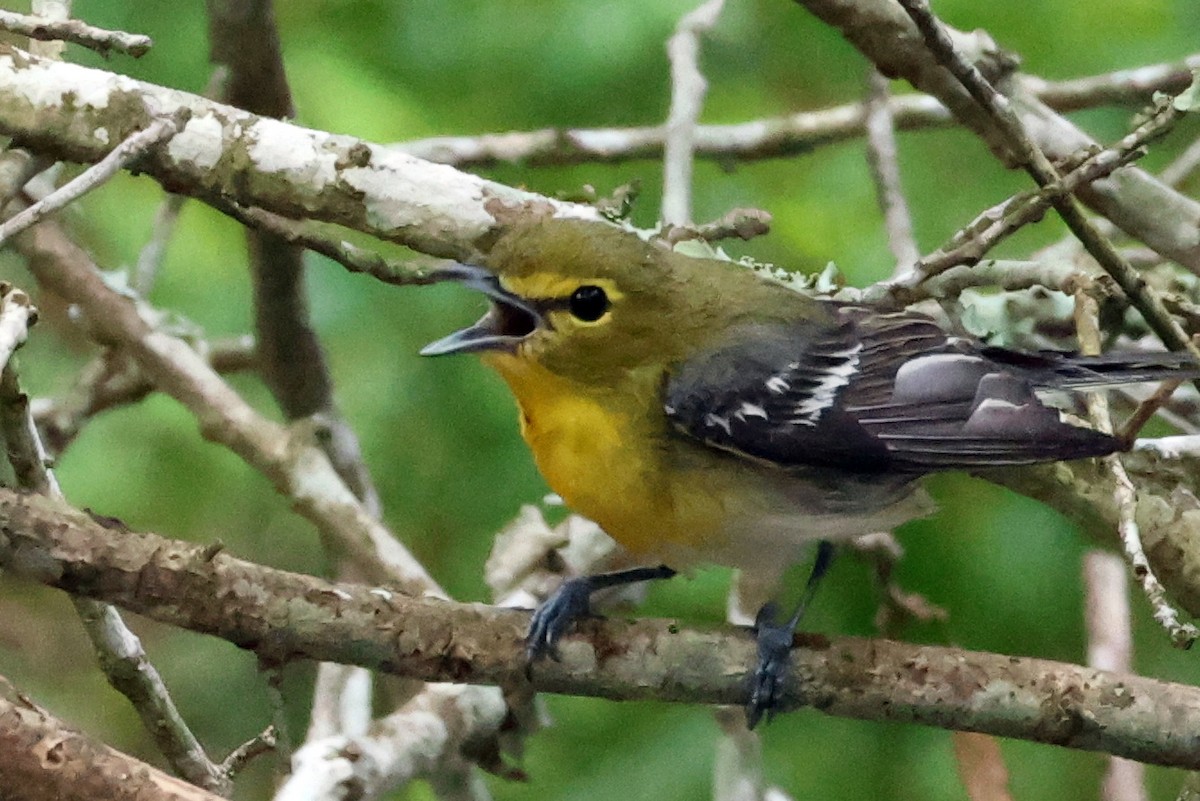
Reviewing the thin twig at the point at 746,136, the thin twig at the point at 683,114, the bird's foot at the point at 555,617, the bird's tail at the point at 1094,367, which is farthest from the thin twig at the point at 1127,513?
the thin twig at the point at 746,136

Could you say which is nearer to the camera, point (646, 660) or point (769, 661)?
point (646, 660)

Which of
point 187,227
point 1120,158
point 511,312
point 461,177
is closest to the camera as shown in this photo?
point 1120,158

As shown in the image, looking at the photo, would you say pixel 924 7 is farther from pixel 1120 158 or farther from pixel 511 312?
pixel 511 312

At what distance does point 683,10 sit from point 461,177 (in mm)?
1532

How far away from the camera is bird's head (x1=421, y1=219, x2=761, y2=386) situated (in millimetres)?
2107

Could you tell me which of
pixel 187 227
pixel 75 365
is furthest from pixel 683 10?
pixel 75 365

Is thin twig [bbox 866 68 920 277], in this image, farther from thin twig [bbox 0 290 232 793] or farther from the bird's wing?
thin twig [bbox 0 290 232 793]

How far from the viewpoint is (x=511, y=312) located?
221cm

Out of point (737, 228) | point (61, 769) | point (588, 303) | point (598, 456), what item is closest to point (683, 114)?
point (737, 228)

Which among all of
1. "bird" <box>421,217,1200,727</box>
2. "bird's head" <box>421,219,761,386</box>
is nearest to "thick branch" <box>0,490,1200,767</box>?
"bird" <box>421,217,1200,727</box>

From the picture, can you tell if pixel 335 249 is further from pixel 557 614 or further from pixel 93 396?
pixel 93 396

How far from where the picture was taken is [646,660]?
1803 millimetres

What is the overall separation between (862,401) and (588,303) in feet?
1.69

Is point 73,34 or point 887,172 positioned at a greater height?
point 887,172
